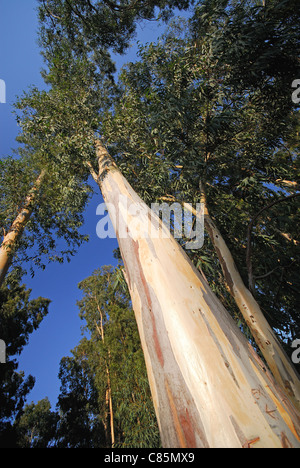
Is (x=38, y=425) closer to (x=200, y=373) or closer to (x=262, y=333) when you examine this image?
(x=262, y=333)

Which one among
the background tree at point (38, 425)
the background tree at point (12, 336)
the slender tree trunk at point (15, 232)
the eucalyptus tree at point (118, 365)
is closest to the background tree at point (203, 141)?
the eucalyptus tree at point (118, 365)

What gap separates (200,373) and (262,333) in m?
2.36

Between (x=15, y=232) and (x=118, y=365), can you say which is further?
(x=118, y=365)

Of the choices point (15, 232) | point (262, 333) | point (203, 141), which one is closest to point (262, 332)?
point (262, 333)

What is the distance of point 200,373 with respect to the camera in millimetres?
703

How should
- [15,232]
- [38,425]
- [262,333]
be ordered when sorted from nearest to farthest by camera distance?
[262,333]
[15,232]
[38,425]

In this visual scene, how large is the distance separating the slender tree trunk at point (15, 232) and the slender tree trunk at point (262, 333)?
5.66m

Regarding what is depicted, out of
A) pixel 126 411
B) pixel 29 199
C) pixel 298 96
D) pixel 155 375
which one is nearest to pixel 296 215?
pixel 298 96

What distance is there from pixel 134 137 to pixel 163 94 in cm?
106

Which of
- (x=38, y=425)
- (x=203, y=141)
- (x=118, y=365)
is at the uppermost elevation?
(x=203, y=141)

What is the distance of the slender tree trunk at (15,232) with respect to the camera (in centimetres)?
571

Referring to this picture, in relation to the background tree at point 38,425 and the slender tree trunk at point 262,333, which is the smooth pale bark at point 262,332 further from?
the background tree at point 38,425

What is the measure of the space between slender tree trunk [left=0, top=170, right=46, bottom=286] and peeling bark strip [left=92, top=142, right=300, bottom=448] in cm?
608

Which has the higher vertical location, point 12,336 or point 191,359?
point 12,336
